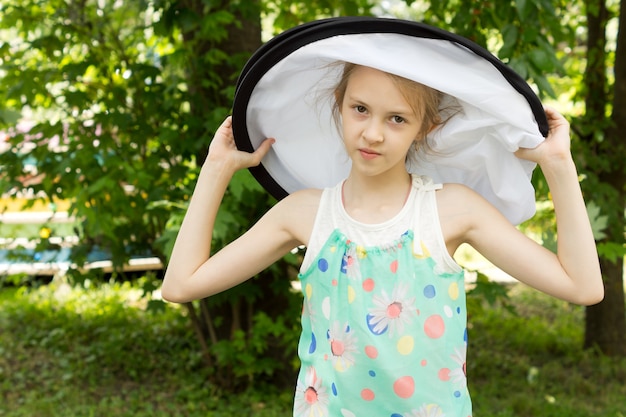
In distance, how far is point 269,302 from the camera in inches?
201

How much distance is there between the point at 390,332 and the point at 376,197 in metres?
0.34

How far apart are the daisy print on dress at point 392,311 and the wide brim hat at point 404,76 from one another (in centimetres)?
38

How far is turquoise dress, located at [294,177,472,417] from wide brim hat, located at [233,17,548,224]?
0.28 meters

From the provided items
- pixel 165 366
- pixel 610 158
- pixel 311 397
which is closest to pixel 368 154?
pixel 311 397

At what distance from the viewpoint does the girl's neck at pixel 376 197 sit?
1.83 meters

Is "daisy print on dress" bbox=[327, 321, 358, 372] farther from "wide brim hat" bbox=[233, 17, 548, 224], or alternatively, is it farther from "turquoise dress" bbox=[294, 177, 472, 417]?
"wide brim hat" bbox=[233, 17, 548, 224]

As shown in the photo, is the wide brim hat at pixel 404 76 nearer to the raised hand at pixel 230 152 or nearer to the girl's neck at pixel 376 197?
the raised hand at pixel 230 152

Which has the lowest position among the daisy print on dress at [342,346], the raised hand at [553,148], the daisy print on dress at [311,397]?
the daisy print on dress at [311,397]

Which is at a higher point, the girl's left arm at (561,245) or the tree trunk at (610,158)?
the girl's left arm at (561,245)

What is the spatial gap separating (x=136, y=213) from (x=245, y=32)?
1.38 m

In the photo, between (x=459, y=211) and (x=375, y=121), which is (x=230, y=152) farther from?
(x=459, y=211)

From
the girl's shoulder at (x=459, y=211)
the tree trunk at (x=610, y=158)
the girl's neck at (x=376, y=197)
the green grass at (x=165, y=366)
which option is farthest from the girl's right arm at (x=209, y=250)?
the tree trunk at (x=610, y=158)

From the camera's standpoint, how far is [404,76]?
64.8 inches

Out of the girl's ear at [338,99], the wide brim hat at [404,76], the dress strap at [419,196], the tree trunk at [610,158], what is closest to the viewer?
the wide brim hat at [404,76]
